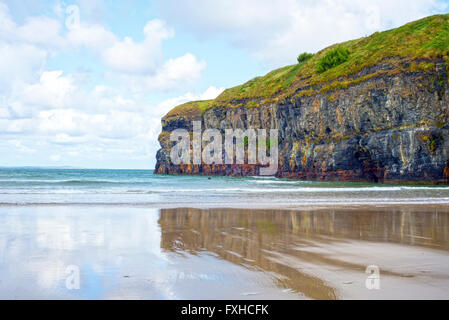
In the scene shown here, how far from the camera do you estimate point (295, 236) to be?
29.2 ft

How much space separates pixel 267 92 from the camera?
73.4 m

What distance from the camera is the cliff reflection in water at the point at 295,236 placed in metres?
5.68

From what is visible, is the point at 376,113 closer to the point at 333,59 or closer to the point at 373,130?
the point at 373,130

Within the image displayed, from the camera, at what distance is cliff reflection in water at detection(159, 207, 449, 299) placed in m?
5.68

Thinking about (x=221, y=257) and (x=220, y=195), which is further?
(x=220, y=195)

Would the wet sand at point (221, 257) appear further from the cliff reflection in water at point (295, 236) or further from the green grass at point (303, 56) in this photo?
the green grass at point (303, 56)

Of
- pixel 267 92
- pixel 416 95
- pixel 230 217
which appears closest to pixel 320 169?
pixel 416 95

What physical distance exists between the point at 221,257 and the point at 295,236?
301 centimetres

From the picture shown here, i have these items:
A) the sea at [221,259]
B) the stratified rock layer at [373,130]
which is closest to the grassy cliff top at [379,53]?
the stratified rock layer at [373,130]

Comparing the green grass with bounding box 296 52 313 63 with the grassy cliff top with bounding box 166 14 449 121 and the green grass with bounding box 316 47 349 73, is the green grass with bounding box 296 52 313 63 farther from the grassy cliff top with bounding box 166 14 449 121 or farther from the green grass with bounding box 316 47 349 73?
the green grass with bounding box 316 47 349 73

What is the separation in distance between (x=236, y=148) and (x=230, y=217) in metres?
66.8

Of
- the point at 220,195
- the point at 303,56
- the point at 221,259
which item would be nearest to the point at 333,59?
the point at 303,56

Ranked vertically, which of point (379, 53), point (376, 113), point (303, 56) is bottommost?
point (376, 113)
